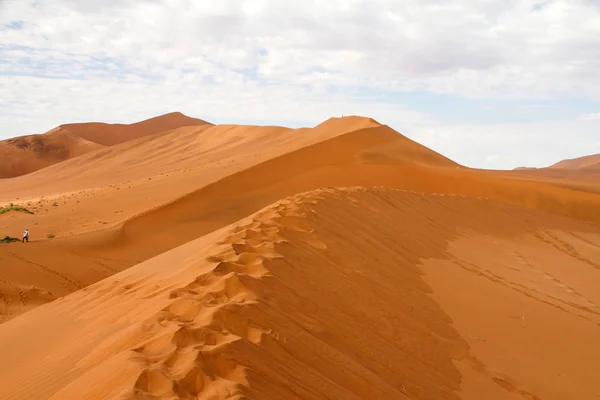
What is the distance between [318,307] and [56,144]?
5504 cm

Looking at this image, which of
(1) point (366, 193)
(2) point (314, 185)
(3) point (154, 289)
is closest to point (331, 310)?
(3) point (154, 289)

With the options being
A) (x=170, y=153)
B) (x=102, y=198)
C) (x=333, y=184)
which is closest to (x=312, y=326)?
(x=333, y=184)

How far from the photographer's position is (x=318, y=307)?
4.40 metres

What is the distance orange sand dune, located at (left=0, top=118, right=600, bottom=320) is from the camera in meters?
11.4

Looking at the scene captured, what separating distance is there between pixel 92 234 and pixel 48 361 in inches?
386

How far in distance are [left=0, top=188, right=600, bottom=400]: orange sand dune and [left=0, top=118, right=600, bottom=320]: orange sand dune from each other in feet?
15.0

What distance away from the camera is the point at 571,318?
6484mm

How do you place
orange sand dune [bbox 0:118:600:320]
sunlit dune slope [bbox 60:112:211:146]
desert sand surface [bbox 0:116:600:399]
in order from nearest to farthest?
desert sand surface [bbox 0:116:600:399], orange sand dune [bbox 0:118:600:320], sunlit dune slope [bbox 60:112:211:146]

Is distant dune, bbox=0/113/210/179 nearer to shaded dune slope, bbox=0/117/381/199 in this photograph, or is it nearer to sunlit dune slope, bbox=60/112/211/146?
sunlit dune slope, bbox=60/112/211/146

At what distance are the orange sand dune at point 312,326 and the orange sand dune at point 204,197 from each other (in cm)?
457

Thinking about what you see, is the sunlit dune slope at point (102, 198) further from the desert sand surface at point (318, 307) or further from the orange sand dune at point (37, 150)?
the orange sand dune at point (37, 150)

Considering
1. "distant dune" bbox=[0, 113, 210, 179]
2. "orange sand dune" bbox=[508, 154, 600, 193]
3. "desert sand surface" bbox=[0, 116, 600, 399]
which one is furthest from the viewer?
"distant dune" bbox=[0, 113, 210, 179]

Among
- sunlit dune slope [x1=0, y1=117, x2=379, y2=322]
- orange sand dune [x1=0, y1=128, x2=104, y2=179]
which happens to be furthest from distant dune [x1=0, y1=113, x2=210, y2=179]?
sunlit dune slope [x1=0, y1=117, x2=379, y2=322]

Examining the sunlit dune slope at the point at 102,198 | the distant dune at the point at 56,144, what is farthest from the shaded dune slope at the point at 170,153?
the distant dune at the point at 56,144
